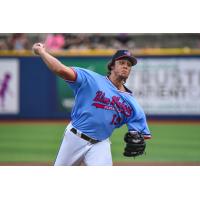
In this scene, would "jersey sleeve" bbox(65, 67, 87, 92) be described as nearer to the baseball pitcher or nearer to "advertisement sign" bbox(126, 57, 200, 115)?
the baseball pitcher

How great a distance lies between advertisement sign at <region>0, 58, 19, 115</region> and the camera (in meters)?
7.57

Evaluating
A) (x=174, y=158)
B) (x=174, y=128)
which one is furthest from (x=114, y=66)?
(x=174, y=128)

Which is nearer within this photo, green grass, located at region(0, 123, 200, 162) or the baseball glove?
the baseball glove

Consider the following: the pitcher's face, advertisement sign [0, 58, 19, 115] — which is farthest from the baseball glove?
advertisement sign [0, 58, 19, 115]

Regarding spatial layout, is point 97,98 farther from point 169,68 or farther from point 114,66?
point 169,68

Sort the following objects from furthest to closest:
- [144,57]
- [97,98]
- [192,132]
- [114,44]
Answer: [192,132], [144,57], [114,44], [97,98]

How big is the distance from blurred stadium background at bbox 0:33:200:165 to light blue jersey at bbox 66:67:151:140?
3.33 feet

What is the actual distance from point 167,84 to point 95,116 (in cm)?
247

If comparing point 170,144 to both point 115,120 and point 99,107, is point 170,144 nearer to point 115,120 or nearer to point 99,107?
point 115,120

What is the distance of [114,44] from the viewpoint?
7031mm

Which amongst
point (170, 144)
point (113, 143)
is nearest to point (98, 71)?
point (113, 143)

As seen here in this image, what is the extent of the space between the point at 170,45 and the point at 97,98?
8.43 ft

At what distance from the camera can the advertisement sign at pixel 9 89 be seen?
7.57m

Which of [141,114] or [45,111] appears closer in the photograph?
[141,114]
